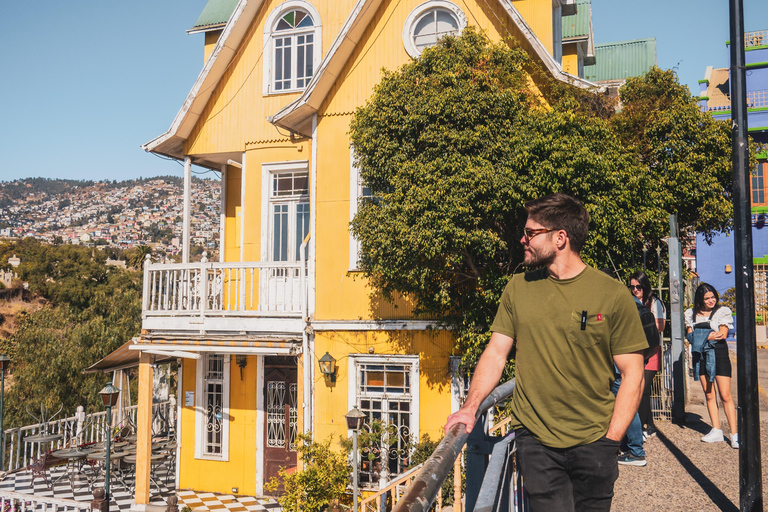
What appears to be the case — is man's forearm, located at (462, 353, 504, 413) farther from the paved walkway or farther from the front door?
the front door

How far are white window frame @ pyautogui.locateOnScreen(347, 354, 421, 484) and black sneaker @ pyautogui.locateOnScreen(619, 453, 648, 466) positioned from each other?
586 centimetres

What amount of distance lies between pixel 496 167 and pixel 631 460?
15.8 feet

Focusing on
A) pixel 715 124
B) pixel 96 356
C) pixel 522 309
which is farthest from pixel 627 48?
pixel 96 356

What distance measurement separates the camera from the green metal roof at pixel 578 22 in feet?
51.5

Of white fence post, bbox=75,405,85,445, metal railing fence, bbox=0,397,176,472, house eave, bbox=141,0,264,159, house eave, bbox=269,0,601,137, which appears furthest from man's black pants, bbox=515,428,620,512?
white fence post, bbox=75,405,85,445

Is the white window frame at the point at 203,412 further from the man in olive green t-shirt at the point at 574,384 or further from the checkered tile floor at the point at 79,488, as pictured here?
the man in olive green t-shirt at the point at 574,384

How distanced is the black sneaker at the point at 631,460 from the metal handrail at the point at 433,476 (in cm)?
506

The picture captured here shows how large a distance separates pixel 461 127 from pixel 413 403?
5.51m

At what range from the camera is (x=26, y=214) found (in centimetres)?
18950

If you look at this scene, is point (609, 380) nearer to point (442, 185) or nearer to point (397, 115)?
point (442, 185)

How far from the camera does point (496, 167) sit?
9.95 meters

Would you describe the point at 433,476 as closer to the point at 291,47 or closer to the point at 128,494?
Result: the point at 291,47

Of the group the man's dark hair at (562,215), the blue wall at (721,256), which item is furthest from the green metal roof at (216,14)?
the blue wall at (721,256)

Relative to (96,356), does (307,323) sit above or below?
above
